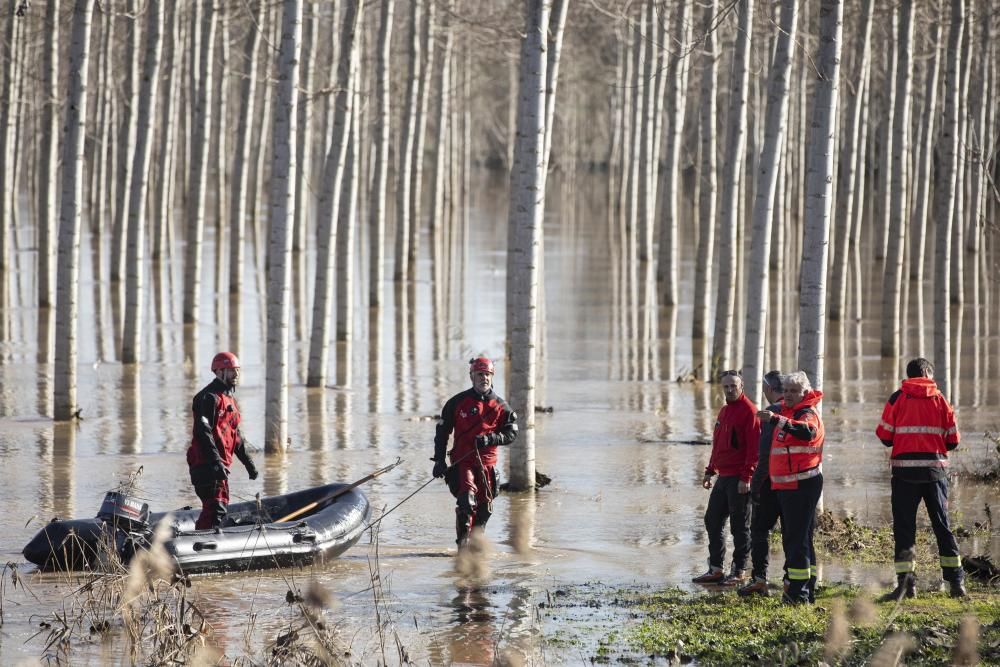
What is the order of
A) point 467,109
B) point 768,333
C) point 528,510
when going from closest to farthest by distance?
1. point 528,510
2. point 768,333
3. point 467,109

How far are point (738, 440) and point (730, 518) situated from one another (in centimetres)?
52

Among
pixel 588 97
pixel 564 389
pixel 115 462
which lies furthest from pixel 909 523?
pixel 588 97

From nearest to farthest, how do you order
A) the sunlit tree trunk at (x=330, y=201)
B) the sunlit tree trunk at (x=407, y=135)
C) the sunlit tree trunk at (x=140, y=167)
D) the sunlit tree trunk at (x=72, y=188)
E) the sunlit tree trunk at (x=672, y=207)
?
the sunlit tree trunk at (x=72, y=188), the sunlit tree trunk at (x=330, y=201), the sunlit tree trunk at (x=140, y=167), the sunlit tree trunk at (x=672, y=207), the sunlit tree trunk at (x=407, y=135)

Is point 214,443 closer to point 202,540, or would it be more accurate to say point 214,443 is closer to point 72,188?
point 202,540

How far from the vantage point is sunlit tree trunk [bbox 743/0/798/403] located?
12070 millimetres

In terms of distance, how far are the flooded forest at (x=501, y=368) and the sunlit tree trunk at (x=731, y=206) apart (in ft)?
0.15

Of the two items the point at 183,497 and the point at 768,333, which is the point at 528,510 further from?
the point at 768,333

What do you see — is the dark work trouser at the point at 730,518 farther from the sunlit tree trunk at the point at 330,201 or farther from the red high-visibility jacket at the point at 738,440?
the sunlit tree trunk at the point at 330,201

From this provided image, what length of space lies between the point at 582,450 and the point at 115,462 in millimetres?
4563

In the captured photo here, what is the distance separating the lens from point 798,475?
332 inches

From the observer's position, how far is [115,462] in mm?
13344

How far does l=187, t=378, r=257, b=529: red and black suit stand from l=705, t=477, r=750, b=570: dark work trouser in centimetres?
316

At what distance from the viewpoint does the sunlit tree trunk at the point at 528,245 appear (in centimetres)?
1197

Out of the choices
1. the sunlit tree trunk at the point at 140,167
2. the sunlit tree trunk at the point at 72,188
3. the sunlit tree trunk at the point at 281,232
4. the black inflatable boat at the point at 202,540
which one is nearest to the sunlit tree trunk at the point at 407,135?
the sunlit tree trunk at the point at 140,167
